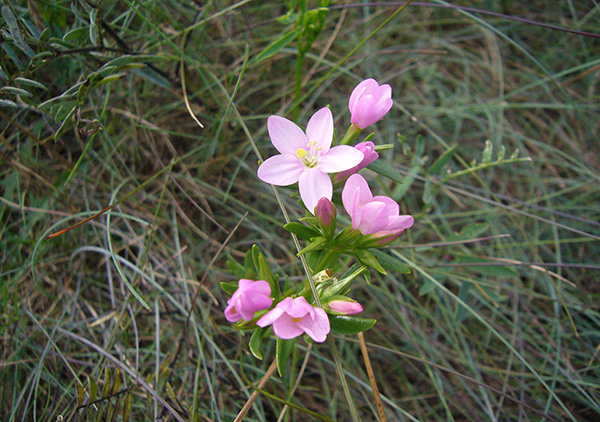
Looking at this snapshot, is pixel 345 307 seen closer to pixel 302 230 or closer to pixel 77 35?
pixel 302 230

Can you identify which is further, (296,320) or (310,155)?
(310,155)

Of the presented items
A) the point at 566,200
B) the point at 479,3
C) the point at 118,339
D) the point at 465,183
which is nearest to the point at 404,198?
the point at 465,183

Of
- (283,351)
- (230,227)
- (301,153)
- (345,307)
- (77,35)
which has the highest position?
(77,35)

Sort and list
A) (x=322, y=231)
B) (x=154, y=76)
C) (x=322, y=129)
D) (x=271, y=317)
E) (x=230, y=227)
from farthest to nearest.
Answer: (x=230, y=227)
(x=154, y=76)
(x=322, y=129)
(x=322, y=231)
(x=271, y=317)

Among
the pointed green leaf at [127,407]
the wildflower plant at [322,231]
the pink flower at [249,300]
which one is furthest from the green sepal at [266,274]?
the pointed green leaf at [127,407]

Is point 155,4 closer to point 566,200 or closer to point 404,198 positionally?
point 404,198

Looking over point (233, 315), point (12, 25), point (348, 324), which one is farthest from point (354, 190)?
point (12, 25)

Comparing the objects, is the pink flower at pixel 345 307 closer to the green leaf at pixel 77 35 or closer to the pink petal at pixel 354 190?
the pink petal at pixel 354 190
